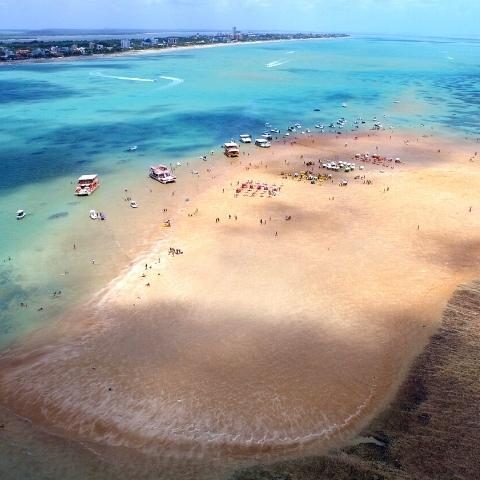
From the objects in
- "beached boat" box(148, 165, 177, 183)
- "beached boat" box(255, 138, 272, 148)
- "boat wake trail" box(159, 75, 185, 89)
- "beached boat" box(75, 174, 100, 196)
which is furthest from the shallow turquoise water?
"beached boat" box(255, 138, 272, 148)

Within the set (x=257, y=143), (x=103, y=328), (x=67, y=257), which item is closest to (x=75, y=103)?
(x=257, y=143)

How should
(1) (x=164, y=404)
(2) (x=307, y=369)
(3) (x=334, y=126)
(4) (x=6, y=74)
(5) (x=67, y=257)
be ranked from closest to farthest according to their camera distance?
1. (1) (x=164, y=404)
2. (2) (x=307, y=369)
3. (5) (x=67, y=257)
4. (3) (x=334, y=126)
5. (4) (x=6, y=74)

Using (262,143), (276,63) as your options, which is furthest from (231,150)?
(276,63)

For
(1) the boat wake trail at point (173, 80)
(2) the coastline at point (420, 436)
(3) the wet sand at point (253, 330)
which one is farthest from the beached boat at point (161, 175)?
(1) the boat wake trail at point (173, 80)

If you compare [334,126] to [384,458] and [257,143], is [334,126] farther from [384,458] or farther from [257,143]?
[384,458]

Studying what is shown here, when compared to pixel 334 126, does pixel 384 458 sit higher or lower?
higher

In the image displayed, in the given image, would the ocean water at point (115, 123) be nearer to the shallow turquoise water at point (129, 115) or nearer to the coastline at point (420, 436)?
the shallow turquoise water at point (129, 115)
